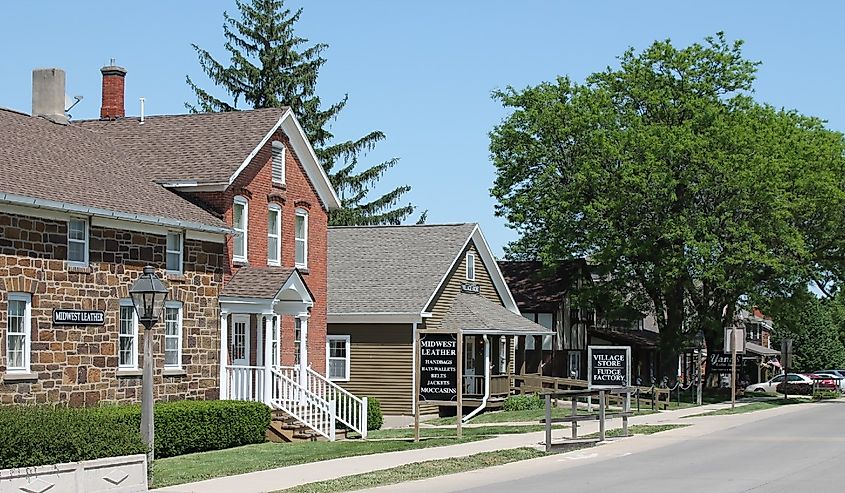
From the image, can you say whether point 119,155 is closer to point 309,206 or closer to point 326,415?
point 309,206

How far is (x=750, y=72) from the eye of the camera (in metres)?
53.7

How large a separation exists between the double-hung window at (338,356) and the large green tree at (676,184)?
14.2m

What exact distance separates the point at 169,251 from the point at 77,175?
2.75 meters

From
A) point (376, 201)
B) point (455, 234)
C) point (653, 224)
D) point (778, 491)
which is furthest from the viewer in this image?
point (376, 201)

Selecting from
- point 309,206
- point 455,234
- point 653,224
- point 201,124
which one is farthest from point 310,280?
point 653,224

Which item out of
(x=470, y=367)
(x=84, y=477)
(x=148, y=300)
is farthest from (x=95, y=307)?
(x=470, y=367)

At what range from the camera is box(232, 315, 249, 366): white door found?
31.8 m

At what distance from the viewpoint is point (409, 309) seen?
40.5m

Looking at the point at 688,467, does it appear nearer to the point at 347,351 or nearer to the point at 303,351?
the point at 303,351

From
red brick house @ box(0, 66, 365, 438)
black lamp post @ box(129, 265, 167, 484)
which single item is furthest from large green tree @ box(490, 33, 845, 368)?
black lamp post @ box(129, 265, 167, 484)

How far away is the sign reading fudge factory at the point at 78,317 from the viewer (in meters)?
25.7

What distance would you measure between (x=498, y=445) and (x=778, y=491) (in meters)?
9.10

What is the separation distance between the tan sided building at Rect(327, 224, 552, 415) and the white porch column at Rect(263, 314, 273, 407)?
6.51 m

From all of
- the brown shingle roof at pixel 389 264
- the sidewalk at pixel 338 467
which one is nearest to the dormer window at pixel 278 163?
the brown shingle roof at pixel 389 264
